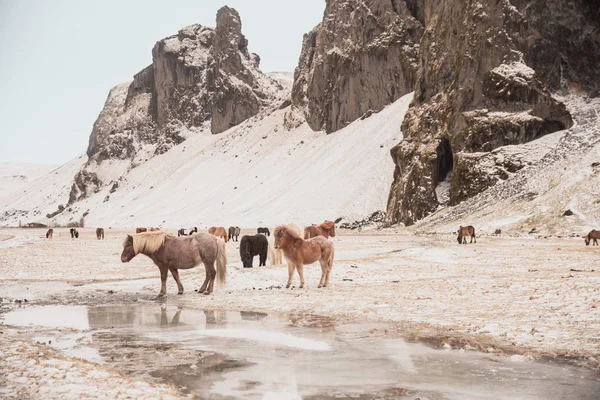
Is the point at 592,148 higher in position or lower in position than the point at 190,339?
higher

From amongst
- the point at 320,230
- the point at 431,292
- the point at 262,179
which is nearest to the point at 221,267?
the point at 431,292

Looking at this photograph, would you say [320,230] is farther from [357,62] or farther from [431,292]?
[357,62]

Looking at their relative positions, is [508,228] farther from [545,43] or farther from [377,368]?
[377,368]

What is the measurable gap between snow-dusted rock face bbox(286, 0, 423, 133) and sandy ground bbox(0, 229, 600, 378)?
8905cm

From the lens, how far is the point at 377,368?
844 cm

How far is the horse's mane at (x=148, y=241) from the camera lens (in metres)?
18.6

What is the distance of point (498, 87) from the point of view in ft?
222

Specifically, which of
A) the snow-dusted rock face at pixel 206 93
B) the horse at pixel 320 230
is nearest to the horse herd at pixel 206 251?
the horse at pixel 320 230

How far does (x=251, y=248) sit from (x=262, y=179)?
91937mm

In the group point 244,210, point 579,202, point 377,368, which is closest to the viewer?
point 377,368

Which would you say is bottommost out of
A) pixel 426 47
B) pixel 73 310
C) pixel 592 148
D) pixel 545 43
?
pixel 73 310

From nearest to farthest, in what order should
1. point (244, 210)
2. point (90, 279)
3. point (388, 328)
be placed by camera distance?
point (388, 328), point (90, 279), point (244, 210)

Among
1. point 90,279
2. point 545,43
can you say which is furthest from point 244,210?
point 90,279

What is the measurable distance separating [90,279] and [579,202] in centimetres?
4131
